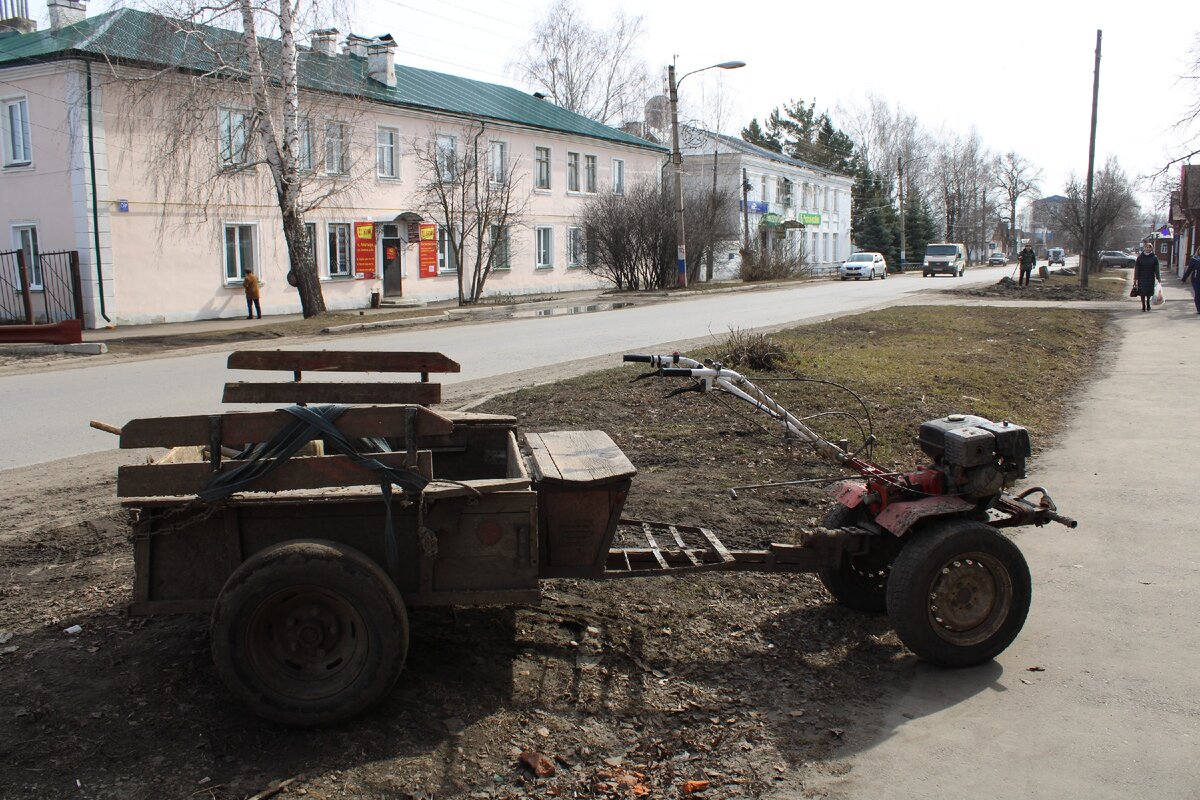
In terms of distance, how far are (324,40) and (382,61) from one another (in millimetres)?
7806

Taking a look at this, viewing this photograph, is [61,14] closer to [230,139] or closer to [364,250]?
[230,139]

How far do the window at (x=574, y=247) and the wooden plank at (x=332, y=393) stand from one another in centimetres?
3861

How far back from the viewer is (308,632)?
366 centimetres

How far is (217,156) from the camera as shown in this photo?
24.4m

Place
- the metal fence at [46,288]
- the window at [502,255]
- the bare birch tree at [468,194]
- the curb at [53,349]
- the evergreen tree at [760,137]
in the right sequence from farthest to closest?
the evergreen tree at [760,137] → the window at [502,255] → the bare birch tree at [468,194] → the metal fence at [46,288] → the curb at [53,349]

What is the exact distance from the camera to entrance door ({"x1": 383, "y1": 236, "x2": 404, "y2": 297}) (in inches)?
1299

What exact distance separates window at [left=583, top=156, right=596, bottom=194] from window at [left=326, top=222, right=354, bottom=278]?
1440cm

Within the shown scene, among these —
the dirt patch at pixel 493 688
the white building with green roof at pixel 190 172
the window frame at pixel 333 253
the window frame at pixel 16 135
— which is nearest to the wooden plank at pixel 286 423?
the dirt patch at pixel 493 688

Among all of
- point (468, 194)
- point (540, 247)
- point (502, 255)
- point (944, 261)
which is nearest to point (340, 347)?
point (468, 194)

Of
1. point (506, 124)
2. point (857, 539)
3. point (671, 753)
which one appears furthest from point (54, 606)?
point (506, 124)

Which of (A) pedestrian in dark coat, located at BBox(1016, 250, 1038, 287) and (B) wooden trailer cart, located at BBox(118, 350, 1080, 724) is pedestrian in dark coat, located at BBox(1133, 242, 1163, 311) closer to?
(A) pedestrian in dark coat, located at BBox(1016, 250, 1038, 287)

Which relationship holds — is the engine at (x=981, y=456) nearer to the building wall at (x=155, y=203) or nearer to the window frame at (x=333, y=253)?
the building wall at (x=155, y=203)

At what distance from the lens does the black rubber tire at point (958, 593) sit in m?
4.18

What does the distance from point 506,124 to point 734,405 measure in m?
30.7
